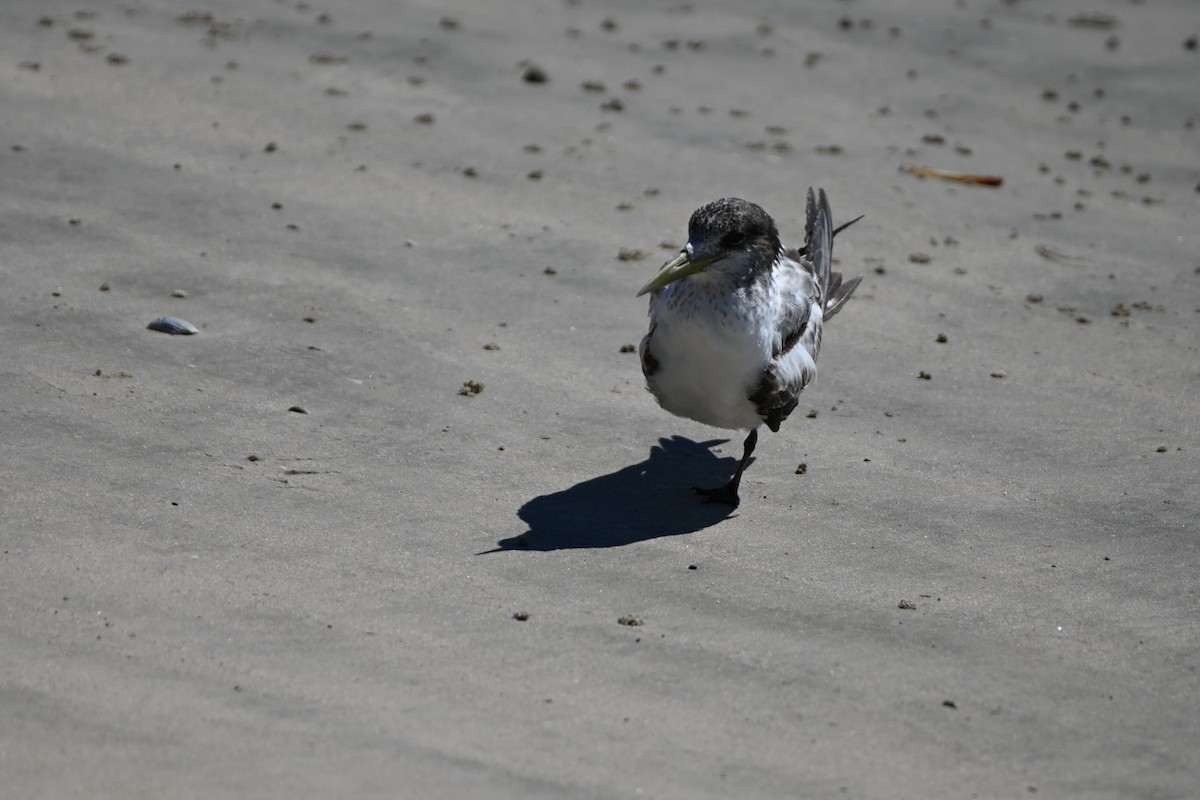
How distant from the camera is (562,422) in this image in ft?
16.1

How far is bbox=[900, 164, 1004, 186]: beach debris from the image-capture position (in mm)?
7191

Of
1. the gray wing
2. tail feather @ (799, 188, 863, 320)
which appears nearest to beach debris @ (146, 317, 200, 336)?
the gray wing

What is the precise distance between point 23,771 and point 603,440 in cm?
239

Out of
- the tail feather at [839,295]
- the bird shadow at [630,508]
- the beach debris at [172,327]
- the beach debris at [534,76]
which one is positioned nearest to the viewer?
the bird shadow at [630,508]

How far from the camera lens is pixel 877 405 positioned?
522 cm

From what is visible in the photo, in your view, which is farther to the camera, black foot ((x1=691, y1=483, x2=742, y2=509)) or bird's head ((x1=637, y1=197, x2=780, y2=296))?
black foot ((x1=691, y1=483, x2=742, y2=509))

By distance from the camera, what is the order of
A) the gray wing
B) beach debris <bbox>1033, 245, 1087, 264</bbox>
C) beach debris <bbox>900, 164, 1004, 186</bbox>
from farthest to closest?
beach debris <bbox>900, 164, 1004, 186</bbox>
beach debris <bbox>1033, 245, 1087, 264</bbox>
the gray wing

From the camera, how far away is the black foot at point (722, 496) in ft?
14.9

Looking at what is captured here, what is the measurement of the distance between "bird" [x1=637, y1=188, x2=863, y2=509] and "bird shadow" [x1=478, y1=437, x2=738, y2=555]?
123 mm

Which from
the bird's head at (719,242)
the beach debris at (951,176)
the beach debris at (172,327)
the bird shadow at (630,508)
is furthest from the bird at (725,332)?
the beach debris at (951,176)

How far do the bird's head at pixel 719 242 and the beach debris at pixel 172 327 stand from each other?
5.78 ft

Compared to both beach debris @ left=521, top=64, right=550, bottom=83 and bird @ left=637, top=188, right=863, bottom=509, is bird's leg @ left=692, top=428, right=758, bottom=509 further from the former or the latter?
beach debris @ left=521, top=64, right=550, bottom=83

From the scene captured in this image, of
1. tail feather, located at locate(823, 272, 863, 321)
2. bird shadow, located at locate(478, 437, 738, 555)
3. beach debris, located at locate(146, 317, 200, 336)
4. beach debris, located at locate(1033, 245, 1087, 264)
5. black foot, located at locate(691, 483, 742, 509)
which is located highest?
beach debris, located at locate(1033, 245, 1087, 264)

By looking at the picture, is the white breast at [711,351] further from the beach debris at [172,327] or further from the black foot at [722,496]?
the beach debris at [172,327]
